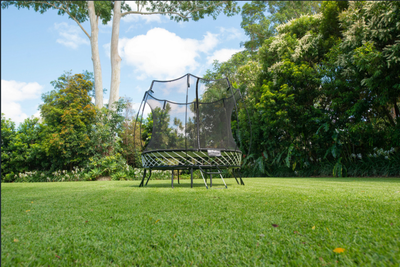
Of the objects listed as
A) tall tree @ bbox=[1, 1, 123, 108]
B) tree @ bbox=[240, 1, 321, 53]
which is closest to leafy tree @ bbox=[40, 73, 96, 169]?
tall tree @ bbox=[1, 1, 123, 108]

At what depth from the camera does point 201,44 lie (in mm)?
12906

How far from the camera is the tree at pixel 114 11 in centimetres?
1080

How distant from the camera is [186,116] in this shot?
482cm

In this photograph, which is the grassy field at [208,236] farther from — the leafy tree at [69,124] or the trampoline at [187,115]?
the leafy tree at [69,124]

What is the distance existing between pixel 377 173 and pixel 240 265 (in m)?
7.84

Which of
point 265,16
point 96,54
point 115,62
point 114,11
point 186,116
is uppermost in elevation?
point 265,16

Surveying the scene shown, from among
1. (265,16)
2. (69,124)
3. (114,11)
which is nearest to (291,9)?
(265,16)

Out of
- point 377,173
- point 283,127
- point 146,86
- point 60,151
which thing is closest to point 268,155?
point 283,127

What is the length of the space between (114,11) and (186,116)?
9683mm

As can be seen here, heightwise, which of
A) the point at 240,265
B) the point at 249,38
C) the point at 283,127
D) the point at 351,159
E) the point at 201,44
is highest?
the point at 249,38

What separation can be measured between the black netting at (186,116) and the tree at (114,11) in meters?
6.17

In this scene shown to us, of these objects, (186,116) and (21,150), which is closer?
(186,116)

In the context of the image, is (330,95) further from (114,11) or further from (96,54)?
(114,11)

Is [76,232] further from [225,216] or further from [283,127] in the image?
[283,127]
